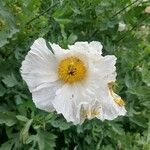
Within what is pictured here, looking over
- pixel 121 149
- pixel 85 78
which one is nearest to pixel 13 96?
pixel 85 78

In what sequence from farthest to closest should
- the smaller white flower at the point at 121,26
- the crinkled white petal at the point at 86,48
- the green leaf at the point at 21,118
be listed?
the smaller white flower at the point at 121,26
the green leaf at the point at 21,118
the crinkled white petal at the point at 86,48

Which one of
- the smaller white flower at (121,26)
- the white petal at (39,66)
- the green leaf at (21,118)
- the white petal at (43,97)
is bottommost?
the smaller white flower at (121,26)

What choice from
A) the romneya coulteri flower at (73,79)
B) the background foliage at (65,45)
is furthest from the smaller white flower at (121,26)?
the romneya coulteri flower at (73,79)

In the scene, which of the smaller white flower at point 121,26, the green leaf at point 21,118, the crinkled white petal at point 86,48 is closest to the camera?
the crinkled white petal at point 86,48

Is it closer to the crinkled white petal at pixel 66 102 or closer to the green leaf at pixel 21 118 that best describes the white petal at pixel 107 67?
the crinkled white petal at pixel 66 102

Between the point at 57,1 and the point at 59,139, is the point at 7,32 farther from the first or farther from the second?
the point at 59,139

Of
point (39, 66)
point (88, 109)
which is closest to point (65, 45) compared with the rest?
point (39, 66)
